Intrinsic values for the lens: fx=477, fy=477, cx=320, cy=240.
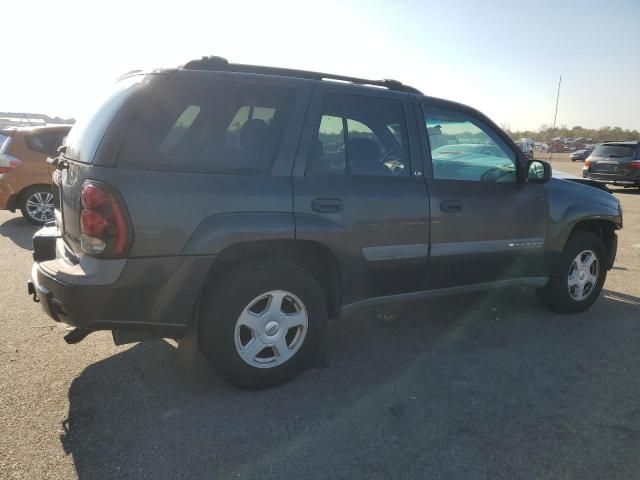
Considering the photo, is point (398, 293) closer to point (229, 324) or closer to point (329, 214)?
point (329, 214)

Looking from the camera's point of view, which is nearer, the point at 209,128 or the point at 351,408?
the point at 209,128

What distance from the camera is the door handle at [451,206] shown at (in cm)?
347

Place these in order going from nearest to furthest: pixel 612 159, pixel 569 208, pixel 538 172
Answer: pixel 538 172, pixel 569 208, pixel 612 159

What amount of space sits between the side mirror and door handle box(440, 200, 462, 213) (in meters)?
0.80

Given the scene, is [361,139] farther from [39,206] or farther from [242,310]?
[39,206]

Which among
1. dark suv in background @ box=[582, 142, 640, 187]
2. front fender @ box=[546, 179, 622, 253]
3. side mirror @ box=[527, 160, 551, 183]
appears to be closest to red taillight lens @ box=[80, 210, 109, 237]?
side mirror @ box=[527, 160, 551, 183]

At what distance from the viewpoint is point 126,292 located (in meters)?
2.52

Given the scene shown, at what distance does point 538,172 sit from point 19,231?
752 centimetres

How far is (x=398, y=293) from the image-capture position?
3482mm

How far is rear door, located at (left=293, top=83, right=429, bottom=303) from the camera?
2959 mm

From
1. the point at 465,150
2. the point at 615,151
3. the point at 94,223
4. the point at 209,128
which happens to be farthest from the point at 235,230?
the point at 615,151

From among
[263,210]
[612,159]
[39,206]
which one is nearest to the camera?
[263,210]

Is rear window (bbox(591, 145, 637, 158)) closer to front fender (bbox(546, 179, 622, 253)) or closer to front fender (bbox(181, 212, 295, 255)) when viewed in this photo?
front fender (bbox(546, 179, 622, 253))

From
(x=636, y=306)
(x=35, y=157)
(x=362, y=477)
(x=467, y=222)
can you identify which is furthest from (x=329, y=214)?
(x=35, y=157)
